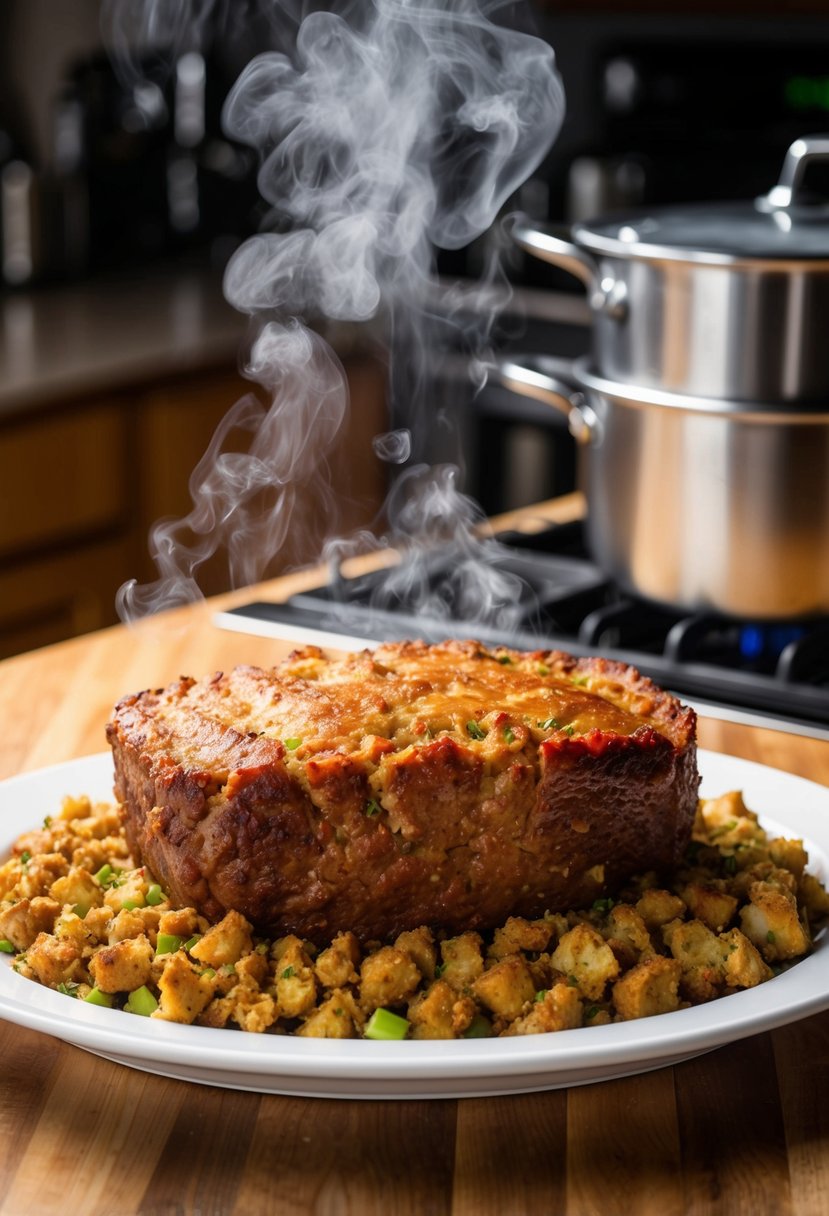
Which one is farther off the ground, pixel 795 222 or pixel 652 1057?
pixel 795 222

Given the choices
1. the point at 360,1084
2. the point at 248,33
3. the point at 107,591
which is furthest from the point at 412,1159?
the point at 248,33

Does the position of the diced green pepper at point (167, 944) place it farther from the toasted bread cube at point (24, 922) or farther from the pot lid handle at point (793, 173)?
the pot lid handle at point (793, 173)

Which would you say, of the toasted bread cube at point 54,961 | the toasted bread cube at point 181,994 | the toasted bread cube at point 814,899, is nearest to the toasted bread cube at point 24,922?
the toasted bread cube at point 54,961

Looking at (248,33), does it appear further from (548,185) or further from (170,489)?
(170,489)

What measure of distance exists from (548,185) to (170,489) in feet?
3.64

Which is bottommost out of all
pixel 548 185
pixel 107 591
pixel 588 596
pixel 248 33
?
pixel 107 591

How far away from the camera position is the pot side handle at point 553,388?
183 cm

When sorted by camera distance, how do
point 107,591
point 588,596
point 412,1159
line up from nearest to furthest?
point 412,1159 → point 588,596 → point 107,591

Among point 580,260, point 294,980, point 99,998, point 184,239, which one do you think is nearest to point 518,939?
point 294,980

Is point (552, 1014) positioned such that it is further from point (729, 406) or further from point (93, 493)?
point (93, 493)

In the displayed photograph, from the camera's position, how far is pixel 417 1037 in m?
0.94

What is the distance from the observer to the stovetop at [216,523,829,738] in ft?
5.33

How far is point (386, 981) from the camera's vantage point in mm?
961

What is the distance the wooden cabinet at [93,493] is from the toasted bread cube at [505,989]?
2.24 metres
